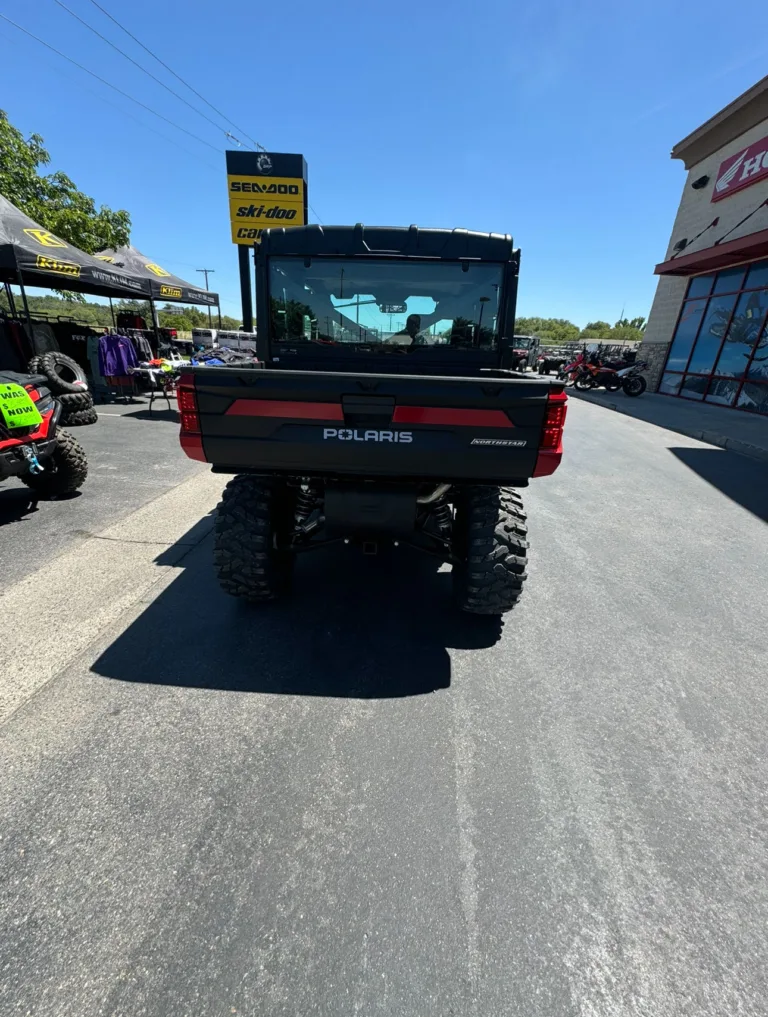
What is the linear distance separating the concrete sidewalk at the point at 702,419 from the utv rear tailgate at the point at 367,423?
8.36 meters

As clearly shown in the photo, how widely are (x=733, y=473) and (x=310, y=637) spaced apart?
295 inches

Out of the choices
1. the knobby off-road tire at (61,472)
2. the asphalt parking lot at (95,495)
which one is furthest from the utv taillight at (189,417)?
the knobby off-road tire at (61,472)

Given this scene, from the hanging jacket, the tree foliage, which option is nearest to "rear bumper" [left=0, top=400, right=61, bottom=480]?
the hanging jacket

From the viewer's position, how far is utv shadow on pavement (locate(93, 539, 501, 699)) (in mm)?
2455

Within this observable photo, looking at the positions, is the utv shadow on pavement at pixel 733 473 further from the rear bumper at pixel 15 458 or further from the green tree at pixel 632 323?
the green tree at pixel 632 323

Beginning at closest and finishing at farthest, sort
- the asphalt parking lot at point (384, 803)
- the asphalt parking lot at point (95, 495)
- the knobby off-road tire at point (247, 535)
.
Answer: the asphalt parking lot at point (384, 803) → the knobby off-road tire at point (247, 535) → the asphalt parking lot at point (95, 495)

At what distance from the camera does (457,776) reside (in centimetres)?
195

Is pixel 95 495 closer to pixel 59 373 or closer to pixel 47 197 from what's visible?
pixel 59 373

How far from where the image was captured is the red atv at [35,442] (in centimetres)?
378

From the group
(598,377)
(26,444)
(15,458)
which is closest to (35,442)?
(26,444)

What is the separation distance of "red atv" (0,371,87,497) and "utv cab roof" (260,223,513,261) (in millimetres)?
2561

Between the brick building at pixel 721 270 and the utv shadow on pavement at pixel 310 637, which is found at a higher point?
the brick building at pixel 721 270

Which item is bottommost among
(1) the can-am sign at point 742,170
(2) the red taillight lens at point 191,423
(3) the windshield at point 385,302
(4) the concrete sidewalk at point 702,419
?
(4) the concrete sidewalk at point 702,419

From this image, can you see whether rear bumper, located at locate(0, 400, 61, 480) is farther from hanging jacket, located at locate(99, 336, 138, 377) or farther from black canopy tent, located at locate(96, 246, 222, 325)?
black canopy tent, located at locate(96, 246, 222, 325)
